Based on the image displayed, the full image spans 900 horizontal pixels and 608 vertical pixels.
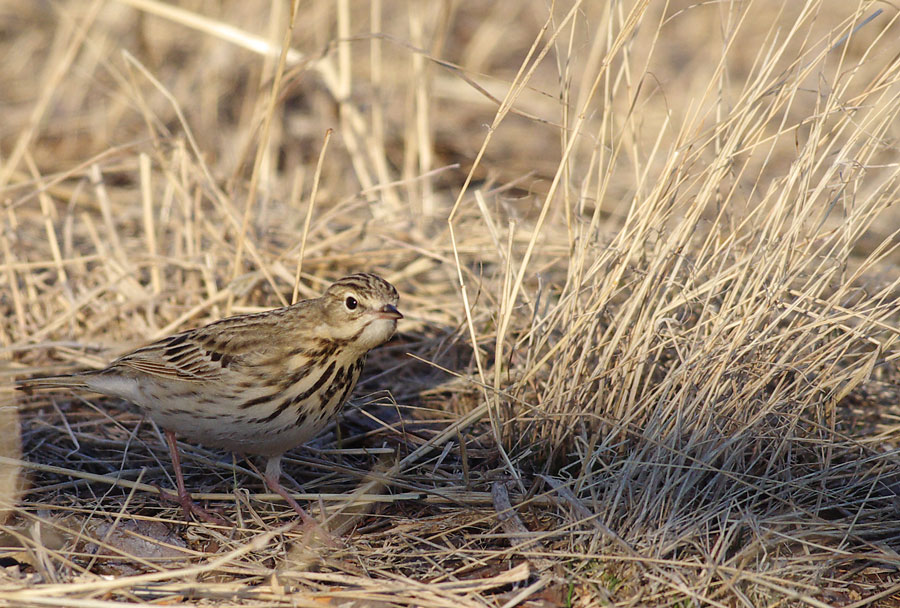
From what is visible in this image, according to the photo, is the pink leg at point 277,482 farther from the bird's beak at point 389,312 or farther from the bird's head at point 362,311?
the bird's beak at point 389,312

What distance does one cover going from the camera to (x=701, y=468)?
14.4ft

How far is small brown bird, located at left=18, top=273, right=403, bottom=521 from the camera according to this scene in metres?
4.87

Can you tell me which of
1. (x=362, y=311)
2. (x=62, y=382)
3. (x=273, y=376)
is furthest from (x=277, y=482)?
(x=62, y=382)

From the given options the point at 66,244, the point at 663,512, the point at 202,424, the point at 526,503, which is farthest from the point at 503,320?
the point at 66,244

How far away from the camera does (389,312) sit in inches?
191

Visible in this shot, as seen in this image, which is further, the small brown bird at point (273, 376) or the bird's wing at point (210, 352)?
the bird's wing at point (210, 352)

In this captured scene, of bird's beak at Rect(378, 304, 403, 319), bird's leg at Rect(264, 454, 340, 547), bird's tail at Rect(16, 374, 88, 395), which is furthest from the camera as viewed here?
bird's tail at Rect(16, 374, 88, 395)

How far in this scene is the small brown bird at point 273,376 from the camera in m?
4.87

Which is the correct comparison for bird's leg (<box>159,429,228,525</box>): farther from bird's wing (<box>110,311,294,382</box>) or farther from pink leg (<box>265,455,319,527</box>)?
bird's wing (<box>110,311,294,382</box>)

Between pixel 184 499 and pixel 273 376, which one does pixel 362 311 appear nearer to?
pixel 273 376

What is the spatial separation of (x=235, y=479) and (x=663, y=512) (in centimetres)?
228

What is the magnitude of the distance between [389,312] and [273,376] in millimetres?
688

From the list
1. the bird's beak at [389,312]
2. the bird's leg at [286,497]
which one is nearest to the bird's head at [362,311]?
the bird's beak at [389,312]

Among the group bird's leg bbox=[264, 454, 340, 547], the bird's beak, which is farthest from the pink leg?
the bird's beak
